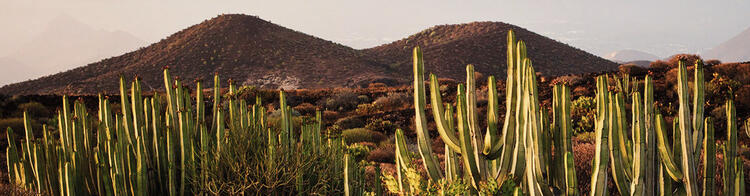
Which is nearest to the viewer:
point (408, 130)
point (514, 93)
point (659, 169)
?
point (514, 93)

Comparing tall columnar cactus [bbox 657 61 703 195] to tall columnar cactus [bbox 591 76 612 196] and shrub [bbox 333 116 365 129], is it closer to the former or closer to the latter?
tall columnar cactus [bbox 591 76 612 196]

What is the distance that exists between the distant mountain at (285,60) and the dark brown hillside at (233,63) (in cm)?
9

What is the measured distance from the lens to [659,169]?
317cm

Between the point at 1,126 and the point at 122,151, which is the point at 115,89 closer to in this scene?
the point at 1,126

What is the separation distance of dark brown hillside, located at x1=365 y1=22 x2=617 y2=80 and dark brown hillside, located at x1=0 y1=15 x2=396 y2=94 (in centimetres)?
561

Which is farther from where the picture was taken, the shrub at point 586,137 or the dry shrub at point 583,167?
the shrub at point 586,137

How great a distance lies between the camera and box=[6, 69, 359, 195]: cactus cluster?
3.48 m

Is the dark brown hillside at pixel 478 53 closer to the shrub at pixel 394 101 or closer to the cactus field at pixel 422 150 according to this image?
the shrub at pixel 394 101

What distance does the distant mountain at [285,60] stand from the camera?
135ft

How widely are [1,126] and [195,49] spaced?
37.9 metres

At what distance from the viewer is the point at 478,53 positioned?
49750 mm

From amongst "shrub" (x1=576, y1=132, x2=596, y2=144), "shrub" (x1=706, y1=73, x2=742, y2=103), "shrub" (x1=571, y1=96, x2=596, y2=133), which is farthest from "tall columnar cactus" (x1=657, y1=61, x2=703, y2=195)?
"shrub" (x1=706, y1=73, x2=742, y2=103)

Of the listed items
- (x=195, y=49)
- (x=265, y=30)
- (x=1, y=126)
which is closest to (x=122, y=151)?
(x=1, y=126)

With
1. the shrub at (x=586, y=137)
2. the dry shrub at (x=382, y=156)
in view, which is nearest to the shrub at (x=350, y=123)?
the dry shrub at (x=382, y=156)
